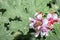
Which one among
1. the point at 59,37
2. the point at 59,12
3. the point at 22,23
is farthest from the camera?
the point at 59,12

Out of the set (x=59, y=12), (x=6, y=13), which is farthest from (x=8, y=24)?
(x=59, y=12)

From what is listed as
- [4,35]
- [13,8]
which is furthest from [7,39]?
[13,8]

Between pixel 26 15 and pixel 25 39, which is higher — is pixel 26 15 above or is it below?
above

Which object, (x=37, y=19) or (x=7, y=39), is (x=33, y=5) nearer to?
(x=37, y=19)

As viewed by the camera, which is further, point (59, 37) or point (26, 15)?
point (26, 15)

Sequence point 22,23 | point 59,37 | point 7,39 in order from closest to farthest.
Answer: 1. point 59,37
2. point 7,39
3. point 22,23

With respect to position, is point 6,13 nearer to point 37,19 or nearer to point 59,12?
point 37,19

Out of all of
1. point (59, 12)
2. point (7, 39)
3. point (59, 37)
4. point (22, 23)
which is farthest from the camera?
point (59, 12)

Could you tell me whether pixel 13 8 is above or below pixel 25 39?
above

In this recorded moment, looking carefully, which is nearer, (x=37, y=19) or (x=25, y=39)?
(x=37, y=19)
